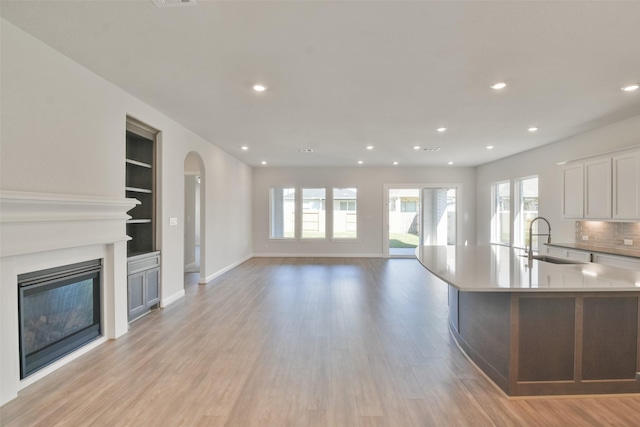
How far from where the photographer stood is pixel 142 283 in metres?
3.82

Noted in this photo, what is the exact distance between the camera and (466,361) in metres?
2.79

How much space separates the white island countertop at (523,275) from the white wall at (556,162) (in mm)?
2900

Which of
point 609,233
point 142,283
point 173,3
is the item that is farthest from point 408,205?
point 173,3

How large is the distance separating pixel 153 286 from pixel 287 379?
102 inches

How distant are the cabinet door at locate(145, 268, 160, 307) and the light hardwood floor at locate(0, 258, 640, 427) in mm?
192

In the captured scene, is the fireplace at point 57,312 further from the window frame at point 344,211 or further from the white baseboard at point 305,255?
the window frame at point 344,211

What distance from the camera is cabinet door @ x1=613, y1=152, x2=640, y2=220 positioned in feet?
12.3

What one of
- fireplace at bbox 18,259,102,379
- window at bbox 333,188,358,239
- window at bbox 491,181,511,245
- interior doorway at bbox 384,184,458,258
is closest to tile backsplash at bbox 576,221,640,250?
window at bbox 491,181,511,245

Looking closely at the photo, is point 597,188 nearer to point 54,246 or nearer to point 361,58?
point 361,58

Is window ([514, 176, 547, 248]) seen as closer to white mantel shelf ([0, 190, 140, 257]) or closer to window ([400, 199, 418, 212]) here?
window ([400, 199, 418, 212])

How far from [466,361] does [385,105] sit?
2942 mm

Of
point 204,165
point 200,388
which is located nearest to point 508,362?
point 200,388

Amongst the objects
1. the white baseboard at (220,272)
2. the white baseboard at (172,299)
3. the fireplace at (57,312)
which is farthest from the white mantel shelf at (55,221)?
the white baseboard at (220,272)

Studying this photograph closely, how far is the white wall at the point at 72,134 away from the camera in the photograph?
2258 mm
